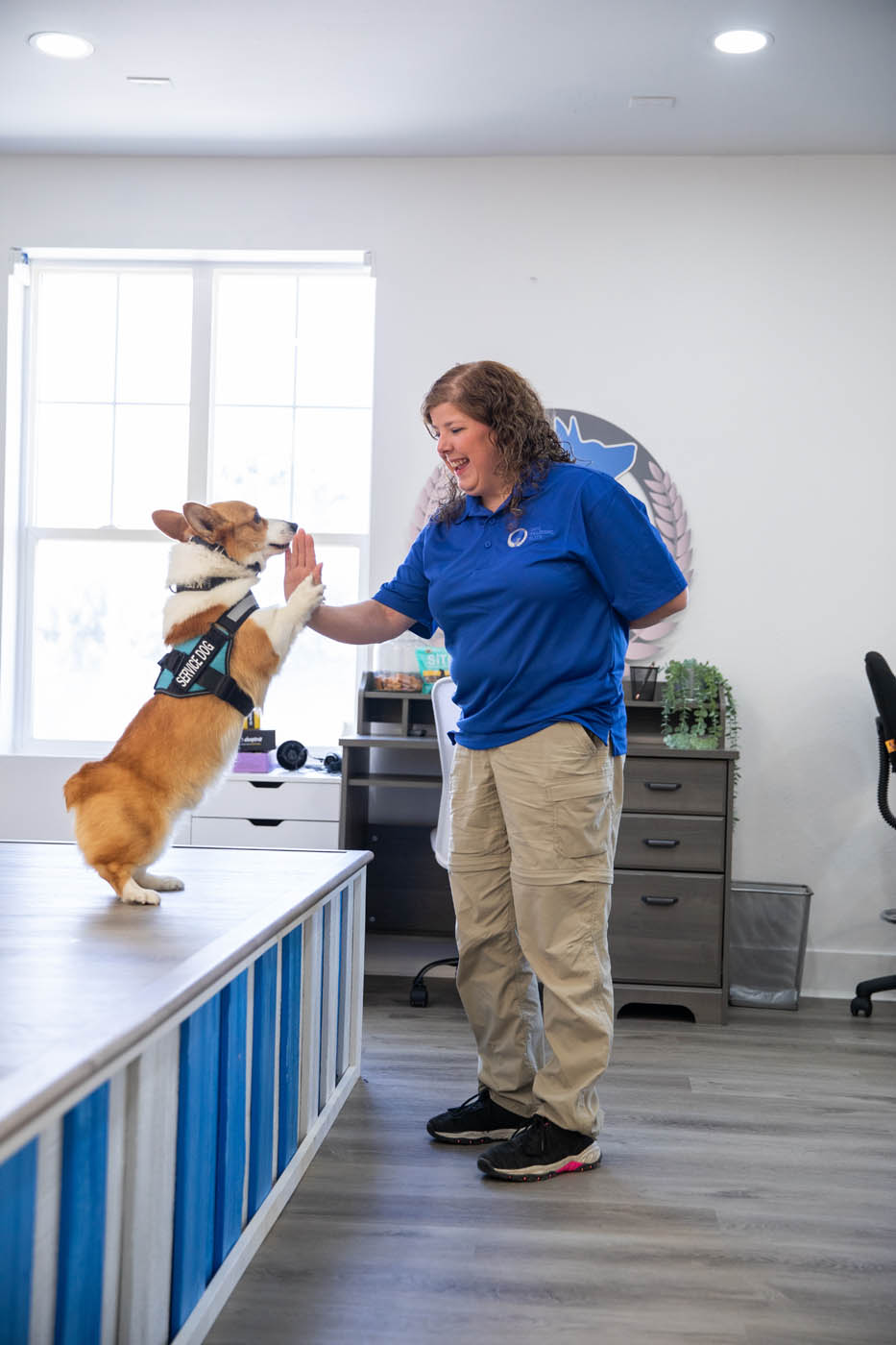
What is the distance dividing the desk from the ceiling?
239cm

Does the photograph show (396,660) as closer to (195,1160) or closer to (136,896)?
(136,896)

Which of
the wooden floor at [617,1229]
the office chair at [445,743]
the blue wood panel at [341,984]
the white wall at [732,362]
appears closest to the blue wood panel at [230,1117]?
the wooden floor at [617,1229]

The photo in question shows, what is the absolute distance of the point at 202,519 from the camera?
1.97 metres

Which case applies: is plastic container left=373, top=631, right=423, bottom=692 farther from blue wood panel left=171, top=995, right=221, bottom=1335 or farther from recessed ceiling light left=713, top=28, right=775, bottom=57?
blue wood panel left=171, top=995, right=221, bottom=1335

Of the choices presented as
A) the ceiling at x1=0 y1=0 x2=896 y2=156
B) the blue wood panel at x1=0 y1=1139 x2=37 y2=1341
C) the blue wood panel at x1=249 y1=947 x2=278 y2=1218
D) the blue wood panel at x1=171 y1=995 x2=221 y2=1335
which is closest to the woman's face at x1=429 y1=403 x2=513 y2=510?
the blue wood panel at x1=249 y1=947 x2=278 y2=1218

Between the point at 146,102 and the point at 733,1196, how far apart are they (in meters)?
3.58

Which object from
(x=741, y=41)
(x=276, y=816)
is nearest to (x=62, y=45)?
(x=741, y=41)

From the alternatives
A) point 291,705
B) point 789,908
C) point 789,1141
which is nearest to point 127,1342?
point 789,1141

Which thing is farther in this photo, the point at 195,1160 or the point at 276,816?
the point at 276,816

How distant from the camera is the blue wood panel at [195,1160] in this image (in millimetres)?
1389

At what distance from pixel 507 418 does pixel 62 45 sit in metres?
2.25

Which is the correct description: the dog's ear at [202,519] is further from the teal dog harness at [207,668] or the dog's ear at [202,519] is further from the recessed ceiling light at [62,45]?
the recessed ceiling light at [62,45]

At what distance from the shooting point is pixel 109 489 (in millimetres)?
4320

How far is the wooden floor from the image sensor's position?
1.58 m
